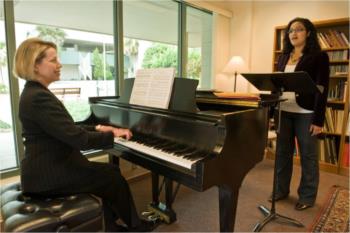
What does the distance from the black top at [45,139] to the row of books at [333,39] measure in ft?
10.2

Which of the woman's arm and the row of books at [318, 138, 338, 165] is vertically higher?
the woman's arm

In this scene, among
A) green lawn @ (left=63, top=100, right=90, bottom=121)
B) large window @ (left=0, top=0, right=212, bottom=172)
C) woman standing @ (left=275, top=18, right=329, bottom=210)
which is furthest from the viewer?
green lawn @ (left=63, top=100, right=90, bottom=121)

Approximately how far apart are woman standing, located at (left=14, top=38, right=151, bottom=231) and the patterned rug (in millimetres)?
1749

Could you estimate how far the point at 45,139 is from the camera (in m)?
1.35

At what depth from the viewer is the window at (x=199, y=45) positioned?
386cm

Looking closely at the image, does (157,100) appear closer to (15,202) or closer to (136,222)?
(136,222)

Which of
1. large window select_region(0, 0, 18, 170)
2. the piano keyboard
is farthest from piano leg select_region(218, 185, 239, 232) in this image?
large window select_region(0, 0, 18, 170)

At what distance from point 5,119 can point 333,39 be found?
3682mm

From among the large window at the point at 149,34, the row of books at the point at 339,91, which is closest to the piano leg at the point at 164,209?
the large window at the point at 149,34

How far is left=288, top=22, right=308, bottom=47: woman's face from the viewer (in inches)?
81.4

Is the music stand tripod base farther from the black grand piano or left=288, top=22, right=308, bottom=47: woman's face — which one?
left=288, top=22, right=308, bottom=47: woman's face

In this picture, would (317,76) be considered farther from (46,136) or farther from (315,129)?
(46,136)

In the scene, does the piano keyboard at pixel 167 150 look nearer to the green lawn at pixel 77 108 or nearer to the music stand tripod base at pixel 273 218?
the music stand tripod base at pixel 273 218

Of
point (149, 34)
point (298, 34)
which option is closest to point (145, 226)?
point (298, 34)
